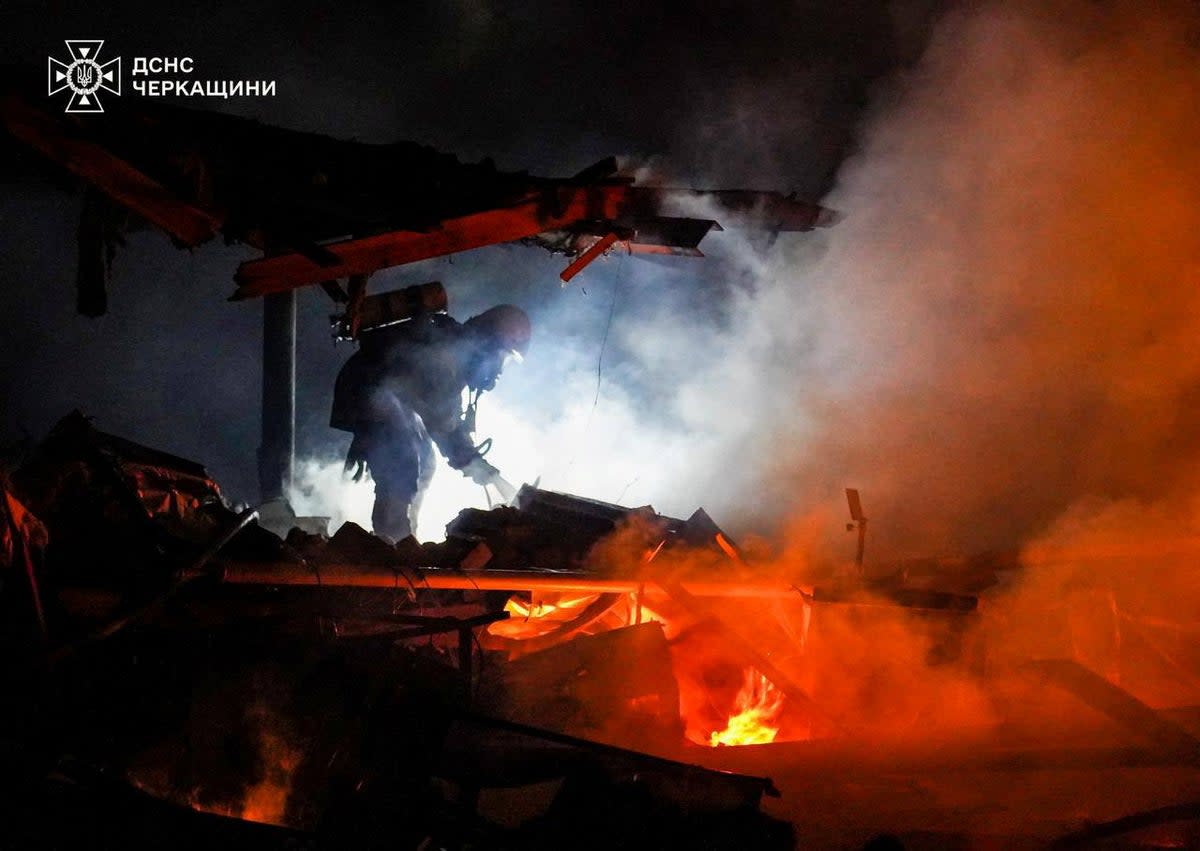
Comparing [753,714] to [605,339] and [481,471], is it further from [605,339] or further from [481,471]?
[605,339]

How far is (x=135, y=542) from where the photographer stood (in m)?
4.35

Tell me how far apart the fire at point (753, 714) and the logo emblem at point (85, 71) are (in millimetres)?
6495

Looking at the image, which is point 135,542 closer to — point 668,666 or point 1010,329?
point 668,666

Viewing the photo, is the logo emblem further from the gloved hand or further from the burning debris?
the gloved hand

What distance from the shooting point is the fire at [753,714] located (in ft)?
19.9

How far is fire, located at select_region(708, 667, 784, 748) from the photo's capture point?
605 centimetres

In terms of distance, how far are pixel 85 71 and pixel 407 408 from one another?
4.34m

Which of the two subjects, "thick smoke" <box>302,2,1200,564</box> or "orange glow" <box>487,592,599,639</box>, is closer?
"orange glow" <box>487,592,599,639</box>

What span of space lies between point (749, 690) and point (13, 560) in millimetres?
4474

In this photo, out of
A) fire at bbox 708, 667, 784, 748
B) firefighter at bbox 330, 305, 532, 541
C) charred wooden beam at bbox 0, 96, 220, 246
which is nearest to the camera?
charred wooden beam at bbox 0, 96, 220, 246

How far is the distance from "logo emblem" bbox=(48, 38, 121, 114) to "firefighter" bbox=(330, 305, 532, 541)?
3.11m

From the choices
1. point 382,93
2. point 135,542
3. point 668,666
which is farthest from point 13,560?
point 382,93

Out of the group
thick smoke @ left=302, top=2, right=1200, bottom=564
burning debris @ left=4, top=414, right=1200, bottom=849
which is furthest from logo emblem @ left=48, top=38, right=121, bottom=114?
thick smoke @ left=302, top=2, right=1200, bottom=564

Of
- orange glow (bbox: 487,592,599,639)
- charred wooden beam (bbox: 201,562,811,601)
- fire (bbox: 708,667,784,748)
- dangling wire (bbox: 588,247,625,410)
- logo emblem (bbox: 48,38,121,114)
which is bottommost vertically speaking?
fire (bbox: 708,667,784,748)
